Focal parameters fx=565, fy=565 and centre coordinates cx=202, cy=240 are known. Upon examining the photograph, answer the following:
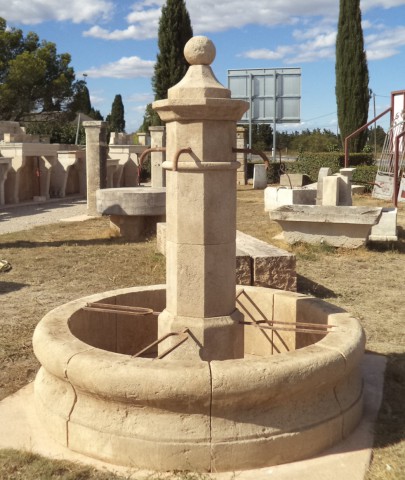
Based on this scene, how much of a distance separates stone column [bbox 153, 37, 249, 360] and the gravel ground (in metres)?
9.73

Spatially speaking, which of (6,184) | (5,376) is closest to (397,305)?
(5,376)

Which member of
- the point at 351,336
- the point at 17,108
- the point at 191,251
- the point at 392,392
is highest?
the point at 17,108

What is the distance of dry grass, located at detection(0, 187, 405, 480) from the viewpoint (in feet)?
12.1

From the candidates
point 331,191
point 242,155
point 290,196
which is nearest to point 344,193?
point 331,191

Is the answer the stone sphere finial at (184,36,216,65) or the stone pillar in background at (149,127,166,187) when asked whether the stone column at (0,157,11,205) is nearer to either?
the stone pillar in background at (149,127,166,187)

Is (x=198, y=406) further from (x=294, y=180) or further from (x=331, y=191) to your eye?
(x=294, y=180)

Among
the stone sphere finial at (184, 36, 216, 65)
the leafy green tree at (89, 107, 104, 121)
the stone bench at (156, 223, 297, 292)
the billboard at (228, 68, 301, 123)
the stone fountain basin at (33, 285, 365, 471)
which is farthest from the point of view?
the leafy green tree at (89, 107, 104, 121)

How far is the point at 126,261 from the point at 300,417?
604cm

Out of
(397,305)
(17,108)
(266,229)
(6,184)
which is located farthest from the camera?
(17,108)

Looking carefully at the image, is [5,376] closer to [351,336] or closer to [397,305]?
[351,336]

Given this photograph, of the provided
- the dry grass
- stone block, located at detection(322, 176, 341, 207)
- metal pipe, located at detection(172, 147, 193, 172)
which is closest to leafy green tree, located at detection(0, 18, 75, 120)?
the dry grass

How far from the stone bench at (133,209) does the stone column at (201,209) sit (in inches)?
284

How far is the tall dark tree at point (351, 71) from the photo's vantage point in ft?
86.7

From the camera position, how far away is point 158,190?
37.8 ft
